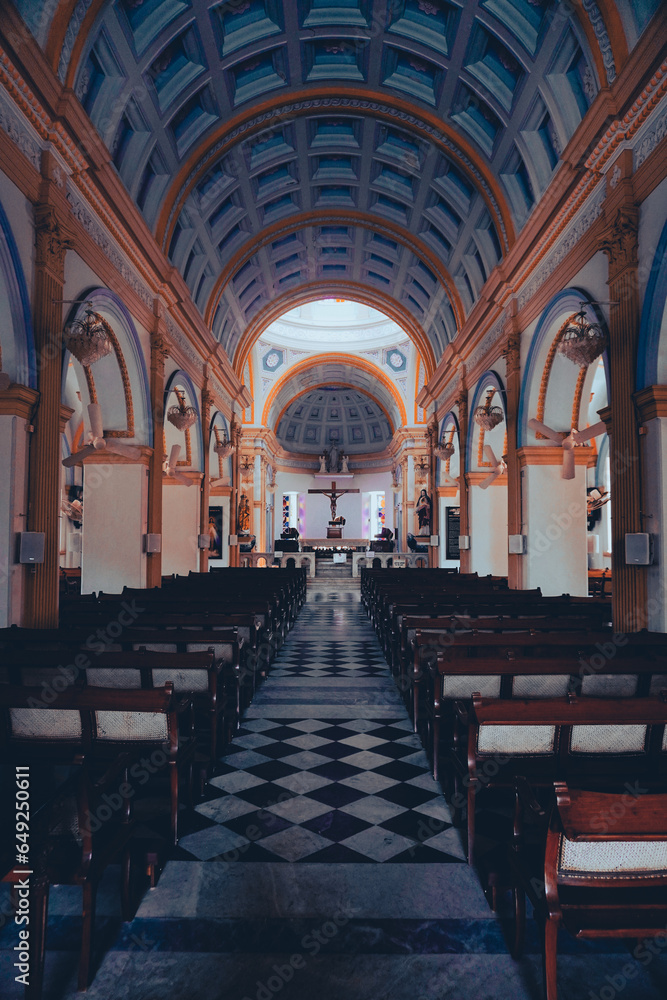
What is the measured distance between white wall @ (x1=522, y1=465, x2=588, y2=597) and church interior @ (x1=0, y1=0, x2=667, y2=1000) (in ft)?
0.18

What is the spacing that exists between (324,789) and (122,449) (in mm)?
6115

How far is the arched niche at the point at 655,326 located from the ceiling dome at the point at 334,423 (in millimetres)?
24653

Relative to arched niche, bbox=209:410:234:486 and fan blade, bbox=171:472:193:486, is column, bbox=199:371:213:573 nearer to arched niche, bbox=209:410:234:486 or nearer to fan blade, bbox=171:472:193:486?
fan blade, bbox=171:472:193:486

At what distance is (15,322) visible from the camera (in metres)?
5.85

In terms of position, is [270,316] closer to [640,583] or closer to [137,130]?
[137,130]

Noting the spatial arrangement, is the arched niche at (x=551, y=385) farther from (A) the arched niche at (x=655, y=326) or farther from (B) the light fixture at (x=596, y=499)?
(B) the light fixture at (x=596, y=499)

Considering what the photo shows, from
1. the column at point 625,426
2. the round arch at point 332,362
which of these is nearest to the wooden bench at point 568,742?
the column at point 625,426

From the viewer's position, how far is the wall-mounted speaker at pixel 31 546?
5.81m

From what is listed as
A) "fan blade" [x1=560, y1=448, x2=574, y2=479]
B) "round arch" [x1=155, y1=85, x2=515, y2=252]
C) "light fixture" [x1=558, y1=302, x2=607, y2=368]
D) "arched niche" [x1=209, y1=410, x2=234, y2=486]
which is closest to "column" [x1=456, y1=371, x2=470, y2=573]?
"round arch" [x1=155, y1=85, x2=515, y2=252]

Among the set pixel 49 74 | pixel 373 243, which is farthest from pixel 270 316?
pixel 49 74

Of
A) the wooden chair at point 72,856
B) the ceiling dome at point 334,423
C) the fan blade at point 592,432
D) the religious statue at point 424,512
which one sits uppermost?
the ceiling dome at point 334,423

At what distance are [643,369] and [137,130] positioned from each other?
23.8 ft

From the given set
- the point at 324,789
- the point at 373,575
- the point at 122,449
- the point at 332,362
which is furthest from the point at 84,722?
the point at 332,362

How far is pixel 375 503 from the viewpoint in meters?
31.3
